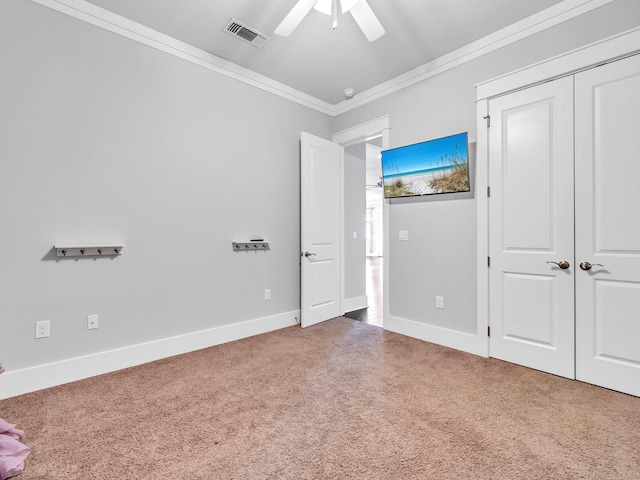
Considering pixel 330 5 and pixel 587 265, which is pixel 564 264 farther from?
pixel 330 5

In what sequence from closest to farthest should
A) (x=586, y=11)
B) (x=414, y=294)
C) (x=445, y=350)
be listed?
(x=586, y=11)
(x=445, y=350)
(x=414, y=294)

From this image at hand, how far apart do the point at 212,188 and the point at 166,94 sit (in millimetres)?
927

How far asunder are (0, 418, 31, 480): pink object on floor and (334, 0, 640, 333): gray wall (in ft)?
10.3

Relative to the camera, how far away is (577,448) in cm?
163

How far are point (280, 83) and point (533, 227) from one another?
304 cm

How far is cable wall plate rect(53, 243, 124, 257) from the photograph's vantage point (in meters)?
2.36

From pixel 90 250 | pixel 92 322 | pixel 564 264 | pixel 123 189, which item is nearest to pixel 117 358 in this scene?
pixel 92 322

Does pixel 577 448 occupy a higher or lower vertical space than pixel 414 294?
lower

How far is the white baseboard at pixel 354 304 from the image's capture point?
14.7ft

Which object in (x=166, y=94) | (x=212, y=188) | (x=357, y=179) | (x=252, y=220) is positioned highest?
(x=166, y=94)

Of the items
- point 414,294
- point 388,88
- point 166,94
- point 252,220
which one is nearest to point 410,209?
point 414,294

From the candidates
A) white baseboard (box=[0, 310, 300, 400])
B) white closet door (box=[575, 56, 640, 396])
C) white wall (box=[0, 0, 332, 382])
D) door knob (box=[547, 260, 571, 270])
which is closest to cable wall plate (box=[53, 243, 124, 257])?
white wall (box=[0, 0, 332, 382])

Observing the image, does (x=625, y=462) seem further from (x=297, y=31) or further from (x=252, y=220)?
(x=297, y=31)

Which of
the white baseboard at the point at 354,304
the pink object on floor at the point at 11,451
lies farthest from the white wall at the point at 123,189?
the white baseboard at the point at 354,304
